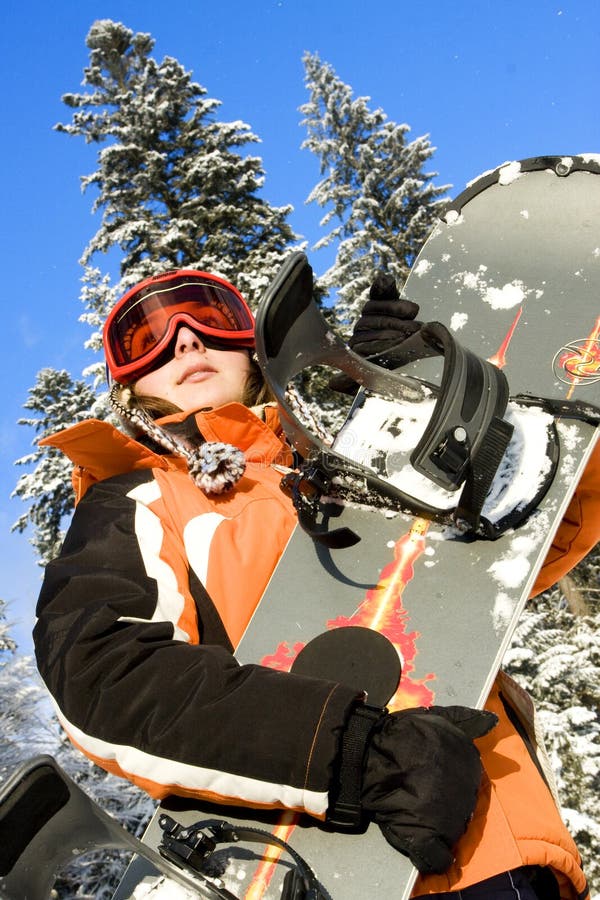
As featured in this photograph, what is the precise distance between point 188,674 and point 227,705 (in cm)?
13

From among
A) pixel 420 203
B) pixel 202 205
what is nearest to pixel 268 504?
pixel 202 205

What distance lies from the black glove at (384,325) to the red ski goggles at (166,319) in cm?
74

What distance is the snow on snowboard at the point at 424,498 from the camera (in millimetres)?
1895

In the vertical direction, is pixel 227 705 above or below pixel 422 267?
below

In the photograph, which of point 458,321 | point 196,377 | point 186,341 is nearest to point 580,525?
point 458,321

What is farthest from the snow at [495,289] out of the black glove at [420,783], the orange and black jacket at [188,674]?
the black glove at [420,783]

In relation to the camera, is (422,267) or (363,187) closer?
(422,267)

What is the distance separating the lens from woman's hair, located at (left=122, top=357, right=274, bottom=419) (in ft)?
10.1

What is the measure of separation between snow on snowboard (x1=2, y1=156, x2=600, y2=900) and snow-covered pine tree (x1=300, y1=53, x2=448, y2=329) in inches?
439

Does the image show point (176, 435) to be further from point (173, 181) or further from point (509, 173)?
point (173, 181)

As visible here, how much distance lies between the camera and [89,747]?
1812 millimetres

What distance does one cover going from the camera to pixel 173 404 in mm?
3084

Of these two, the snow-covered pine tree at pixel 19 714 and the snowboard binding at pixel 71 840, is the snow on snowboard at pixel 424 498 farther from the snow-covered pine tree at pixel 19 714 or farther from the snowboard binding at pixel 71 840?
the snow-covered pine tree at pixel 19 714

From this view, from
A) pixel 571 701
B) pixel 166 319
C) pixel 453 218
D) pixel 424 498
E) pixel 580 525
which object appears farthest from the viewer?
pixel 571 701
